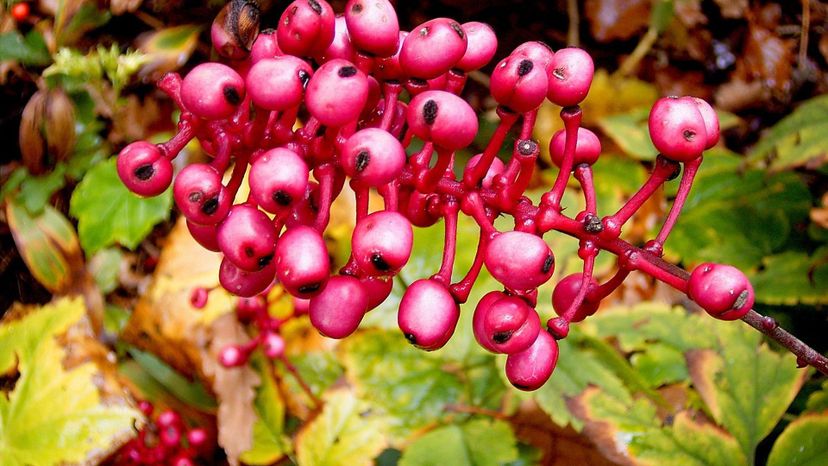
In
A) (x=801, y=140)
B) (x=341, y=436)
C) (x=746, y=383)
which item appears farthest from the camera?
(x=801, y=140)

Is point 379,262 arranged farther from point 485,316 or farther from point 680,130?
point 680,130

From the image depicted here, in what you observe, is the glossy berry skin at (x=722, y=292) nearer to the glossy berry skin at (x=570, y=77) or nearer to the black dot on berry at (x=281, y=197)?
the glossy berry skin at (x=570, y=77)

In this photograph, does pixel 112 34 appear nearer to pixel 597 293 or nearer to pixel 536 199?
pixel 536 199

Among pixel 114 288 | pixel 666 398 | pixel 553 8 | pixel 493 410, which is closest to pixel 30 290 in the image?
pixel 114 288

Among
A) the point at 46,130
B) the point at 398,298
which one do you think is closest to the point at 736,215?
the point at 398,298

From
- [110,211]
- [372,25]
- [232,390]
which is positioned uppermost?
[372,25]

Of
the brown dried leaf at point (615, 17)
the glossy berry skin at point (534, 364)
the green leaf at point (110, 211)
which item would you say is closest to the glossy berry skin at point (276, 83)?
the glossy berry skin at point (534, 364)
